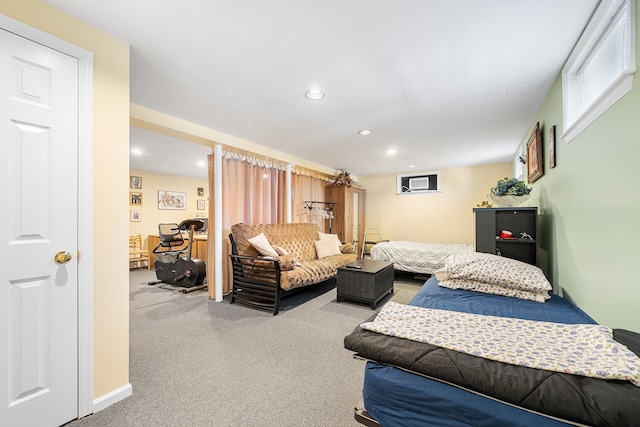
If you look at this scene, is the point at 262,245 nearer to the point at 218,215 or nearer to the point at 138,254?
the point at 218,215

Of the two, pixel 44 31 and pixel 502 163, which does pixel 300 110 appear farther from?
pixel 502 163

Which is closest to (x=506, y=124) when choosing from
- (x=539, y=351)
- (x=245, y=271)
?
(x=539, y=351)

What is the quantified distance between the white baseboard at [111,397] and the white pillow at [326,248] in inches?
128

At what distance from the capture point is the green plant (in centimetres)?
277

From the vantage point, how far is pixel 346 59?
1974 mm

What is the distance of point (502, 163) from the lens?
561cm

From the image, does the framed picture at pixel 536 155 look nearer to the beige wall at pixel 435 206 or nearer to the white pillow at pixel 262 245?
the beige wall at pixel 435 206

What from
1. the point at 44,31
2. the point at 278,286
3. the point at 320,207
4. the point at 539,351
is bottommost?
the point at 278,286

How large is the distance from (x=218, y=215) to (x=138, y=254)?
3485 mm

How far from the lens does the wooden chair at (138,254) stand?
5822mm

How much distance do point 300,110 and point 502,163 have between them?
498cm

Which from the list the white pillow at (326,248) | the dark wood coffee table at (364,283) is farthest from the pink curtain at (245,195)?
the dark wood coffee table at (364,283)

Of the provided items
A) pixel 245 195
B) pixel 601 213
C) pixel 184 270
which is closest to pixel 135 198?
pixel 184 270

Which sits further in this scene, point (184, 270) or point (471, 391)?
point (184, 270)
